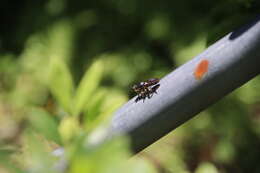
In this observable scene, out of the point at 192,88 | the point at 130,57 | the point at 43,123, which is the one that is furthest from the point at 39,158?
the point at 130,57

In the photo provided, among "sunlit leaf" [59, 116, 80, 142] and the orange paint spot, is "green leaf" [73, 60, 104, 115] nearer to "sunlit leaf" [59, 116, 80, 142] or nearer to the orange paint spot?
"sunlit leaf" [59, 116, 80, 142]

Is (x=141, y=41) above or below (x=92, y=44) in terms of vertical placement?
below

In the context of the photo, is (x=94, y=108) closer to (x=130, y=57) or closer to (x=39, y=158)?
(x=39, y=158)

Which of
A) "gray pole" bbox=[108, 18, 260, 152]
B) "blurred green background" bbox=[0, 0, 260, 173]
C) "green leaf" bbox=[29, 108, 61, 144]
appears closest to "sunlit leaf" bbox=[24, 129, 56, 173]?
"green leaf" bbox=[29, 108, 61, 144]

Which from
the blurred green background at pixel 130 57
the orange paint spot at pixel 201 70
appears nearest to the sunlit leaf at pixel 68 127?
the orange paint spot at pixel 201 70

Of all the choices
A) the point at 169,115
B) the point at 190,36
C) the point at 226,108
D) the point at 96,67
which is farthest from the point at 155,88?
the point at 190,36

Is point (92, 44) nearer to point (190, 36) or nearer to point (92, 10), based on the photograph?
point (92, 10)

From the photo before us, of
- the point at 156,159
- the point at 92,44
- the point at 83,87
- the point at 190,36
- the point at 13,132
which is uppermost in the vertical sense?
the point at 92,44
